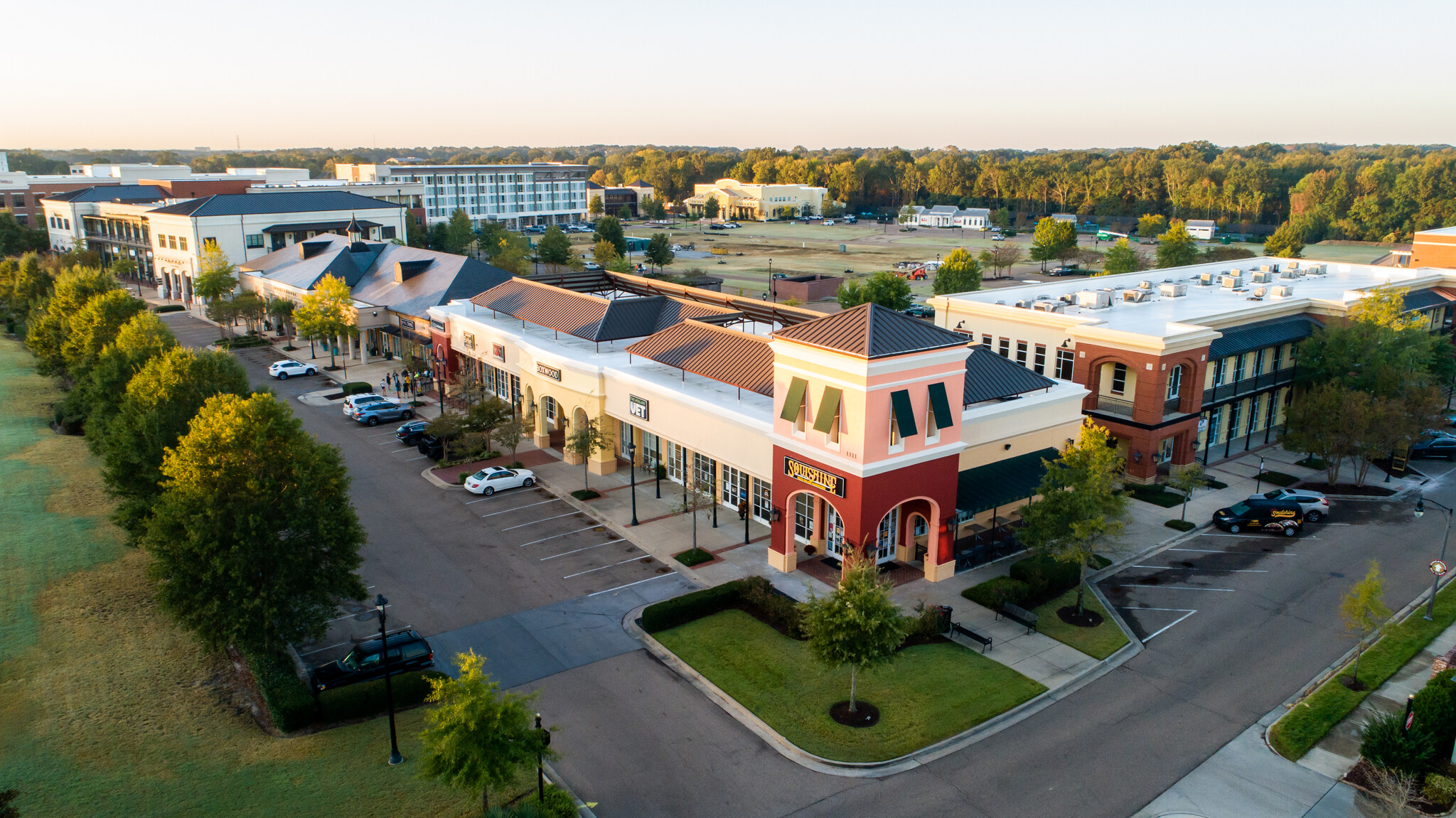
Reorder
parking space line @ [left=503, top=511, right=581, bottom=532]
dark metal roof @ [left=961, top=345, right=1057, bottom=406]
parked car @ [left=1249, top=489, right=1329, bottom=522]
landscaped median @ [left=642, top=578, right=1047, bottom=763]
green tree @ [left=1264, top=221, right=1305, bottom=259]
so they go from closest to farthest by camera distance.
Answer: landscaped median @ [left=642, top=578, right=1047, bottom=763], dark metal roof @ [left=961, top=345, right=1057, bottom=406], parking space line @ [left=503, top=511, right=581, bottom=532], parked car @ [left=1249, top=489, right=1329, bottom=522], green tree @ [left=1264, top=221, right=1305, bottom=259]

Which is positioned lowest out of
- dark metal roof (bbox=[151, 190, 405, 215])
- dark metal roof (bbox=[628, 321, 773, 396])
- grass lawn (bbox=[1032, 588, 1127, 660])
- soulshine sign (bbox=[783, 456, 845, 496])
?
grass lawn (bbox=[1032, 588, 1127, 660])

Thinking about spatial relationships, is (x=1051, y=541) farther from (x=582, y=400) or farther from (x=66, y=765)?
(x=66, y=765)

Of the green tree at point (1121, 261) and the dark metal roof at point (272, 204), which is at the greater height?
the dark metal roof at point (272, 204)

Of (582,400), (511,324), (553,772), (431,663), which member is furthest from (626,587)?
(511,324)

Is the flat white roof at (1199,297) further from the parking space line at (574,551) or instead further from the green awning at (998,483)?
the parking space line at (574,551)

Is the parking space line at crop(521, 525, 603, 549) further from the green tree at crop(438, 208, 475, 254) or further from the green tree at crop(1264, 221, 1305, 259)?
the green tree at crop(438, 208, 475, 254)

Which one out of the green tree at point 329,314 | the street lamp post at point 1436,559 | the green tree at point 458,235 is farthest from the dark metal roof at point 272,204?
the street lamp post at point 1436,559

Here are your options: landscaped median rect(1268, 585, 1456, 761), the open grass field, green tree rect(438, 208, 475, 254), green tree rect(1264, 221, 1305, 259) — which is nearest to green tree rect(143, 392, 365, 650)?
the open grass field
